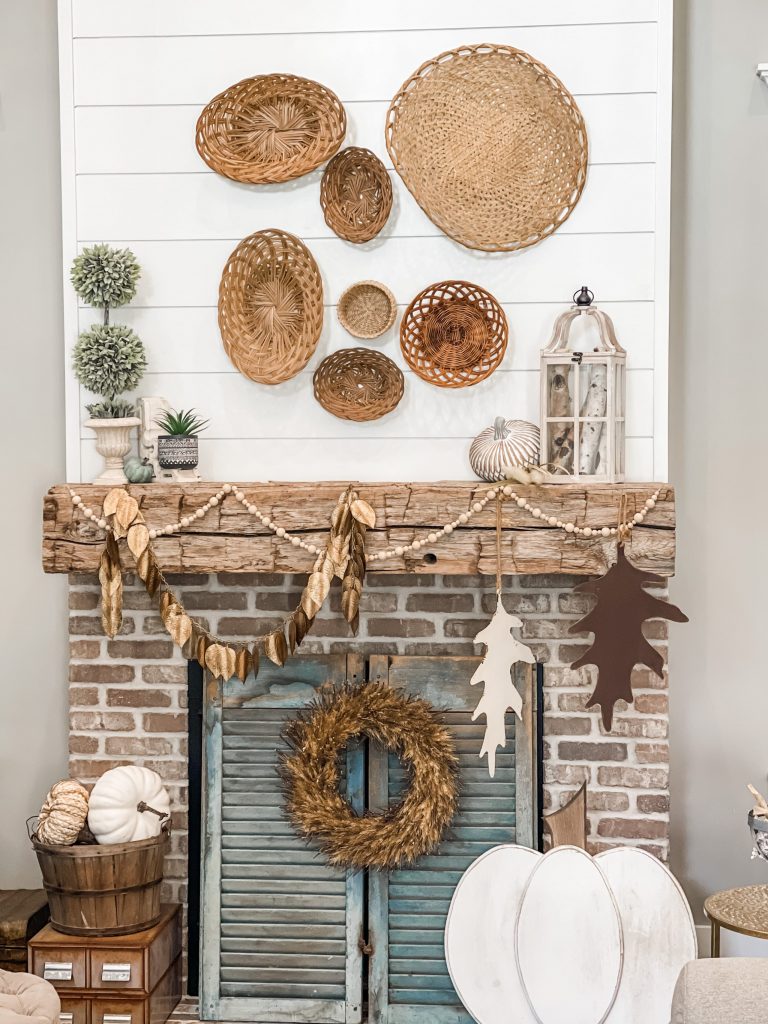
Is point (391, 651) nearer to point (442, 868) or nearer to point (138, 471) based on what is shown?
point (442, 868)

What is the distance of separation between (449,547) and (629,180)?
1.02m

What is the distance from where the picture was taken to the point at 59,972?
2.40 m

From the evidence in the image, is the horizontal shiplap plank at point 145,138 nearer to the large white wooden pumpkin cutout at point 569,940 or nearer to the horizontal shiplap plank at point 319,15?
the horizontal shiplap plank at point 319,15

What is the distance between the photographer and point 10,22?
279cm

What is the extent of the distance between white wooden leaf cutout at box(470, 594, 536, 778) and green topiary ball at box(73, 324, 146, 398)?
107 cm

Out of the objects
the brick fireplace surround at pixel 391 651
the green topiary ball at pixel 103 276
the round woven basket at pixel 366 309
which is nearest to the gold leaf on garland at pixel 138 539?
the brick fireplace surround at pixel 391 651

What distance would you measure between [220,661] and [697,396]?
1.43 metres

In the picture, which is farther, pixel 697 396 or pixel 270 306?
pixel 697 396

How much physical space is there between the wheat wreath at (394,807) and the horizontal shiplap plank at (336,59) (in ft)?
5.00

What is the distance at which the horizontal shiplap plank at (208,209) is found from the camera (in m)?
2.61

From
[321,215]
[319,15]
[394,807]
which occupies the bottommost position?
[394,807]

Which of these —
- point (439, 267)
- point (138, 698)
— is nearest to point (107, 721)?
point (138, 698)

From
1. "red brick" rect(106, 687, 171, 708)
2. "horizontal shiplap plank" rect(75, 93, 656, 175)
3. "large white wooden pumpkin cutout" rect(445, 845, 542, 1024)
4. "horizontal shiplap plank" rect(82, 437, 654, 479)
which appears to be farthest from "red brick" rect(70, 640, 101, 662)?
"horizontal shiplap plank" rect(75, 93, 656, 175)

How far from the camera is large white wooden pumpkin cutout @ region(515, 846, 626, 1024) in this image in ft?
7.72
